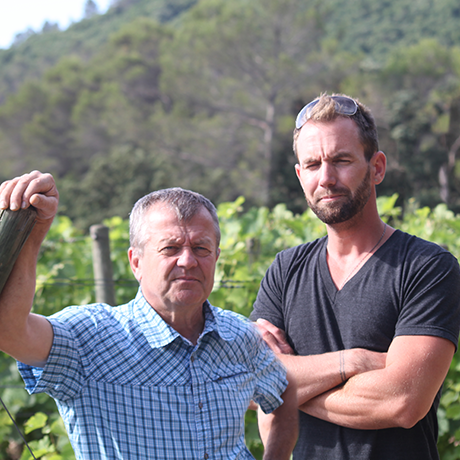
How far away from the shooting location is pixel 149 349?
4.60 ft

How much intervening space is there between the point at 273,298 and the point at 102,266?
3.93 ft

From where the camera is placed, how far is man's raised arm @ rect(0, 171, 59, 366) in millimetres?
1189

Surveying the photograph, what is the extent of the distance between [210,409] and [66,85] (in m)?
46.2

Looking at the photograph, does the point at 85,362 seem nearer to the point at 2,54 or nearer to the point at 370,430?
the point at 370,430

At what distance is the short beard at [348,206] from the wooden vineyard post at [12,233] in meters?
0.90

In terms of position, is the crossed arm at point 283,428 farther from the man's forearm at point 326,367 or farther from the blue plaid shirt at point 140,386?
the blue plaid shirt at point 140,386

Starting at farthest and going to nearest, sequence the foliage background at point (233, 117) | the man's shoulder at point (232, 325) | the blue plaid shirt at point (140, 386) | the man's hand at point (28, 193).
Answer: the foliage background at point (233, 117)
the man's shoulder at point (232, 325)
the blue plaid shirt at point (140, 386)
the man's hand at point (28, 193)

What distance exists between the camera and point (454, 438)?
2641 millimetres

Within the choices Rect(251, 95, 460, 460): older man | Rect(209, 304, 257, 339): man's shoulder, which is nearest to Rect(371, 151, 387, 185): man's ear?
Rect(251, 95, 460, 460): older man

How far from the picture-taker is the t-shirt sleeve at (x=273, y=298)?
184 cm

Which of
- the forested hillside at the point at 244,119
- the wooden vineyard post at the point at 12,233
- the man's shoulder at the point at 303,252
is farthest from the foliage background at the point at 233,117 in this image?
the wooden vineyard post at the point at 12,233

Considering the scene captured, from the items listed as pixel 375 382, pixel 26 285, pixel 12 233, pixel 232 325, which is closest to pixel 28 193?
pixel 12 233

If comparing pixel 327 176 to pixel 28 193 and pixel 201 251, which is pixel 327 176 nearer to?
pixel 201 251

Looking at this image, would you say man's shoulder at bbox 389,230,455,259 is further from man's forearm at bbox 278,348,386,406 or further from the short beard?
man's forearm at bbox 278,348,386,406
